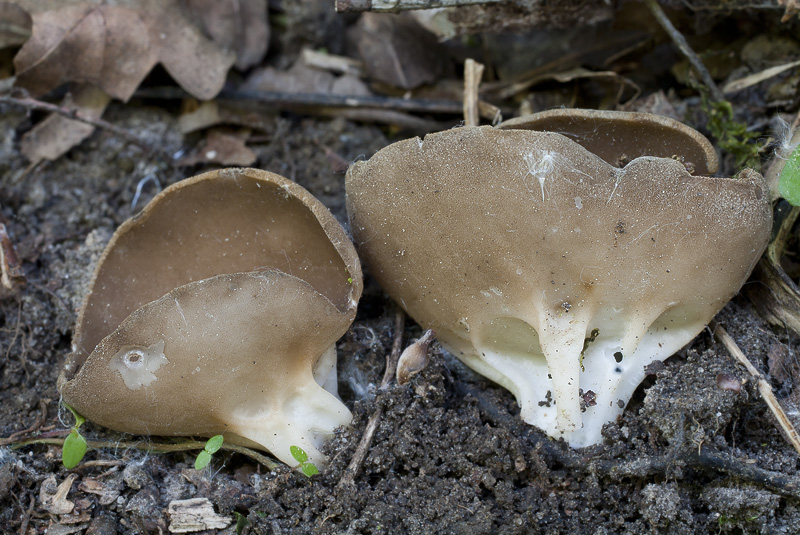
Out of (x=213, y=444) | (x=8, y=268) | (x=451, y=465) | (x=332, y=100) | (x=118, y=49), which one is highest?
(x=118, y=49)

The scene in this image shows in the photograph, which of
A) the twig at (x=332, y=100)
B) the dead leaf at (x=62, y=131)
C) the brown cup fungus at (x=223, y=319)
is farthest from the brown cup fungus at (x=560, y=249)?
the dead leaf at (x=62, y=131)

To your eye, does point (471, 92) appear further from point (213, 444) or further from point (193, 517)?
point (193, 517)

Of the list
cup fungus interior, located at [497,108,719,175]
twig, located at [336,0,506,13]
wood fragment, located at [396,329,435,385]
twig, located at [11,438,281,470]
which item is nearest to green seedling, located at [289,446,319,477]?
twig, located at [11,438,281,470]

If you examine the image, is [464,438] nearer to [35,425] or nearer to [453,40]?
[35,425]

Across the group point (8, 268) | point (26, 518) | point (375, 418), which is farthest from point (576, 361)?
point (8, 268)

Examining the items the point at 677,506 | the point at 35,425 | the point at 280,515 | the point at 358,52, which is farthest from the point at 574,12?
the point at 35,425

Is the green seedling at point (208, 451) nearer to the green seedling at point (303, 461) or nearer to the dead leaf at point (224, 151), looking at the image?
the green seedling at point (303, 461)
